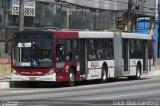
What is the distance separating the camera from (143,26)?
65938 millimetres

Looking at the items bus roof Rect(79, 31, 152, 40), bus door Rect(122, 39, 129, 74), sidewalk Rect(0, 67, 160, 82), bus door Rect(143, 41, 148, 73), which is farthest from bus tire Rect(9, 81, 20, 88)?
bus door Rect(143, 41, 148, 73)

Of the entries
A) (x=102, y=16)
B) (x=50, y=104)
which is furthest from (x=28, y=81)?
(x=102, y=16)

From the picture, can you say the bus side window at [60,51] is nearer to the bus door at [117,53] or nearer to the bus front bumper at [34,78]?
the bus front bumper at [34,78]

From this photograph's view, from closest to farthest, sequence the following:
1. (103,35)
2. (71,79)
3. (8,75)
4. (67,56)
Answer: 1. (67,56)
2. (71,79)
3. (103,35)
4. (8,75)

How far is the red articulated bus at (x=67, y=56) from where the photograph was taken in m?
28.3

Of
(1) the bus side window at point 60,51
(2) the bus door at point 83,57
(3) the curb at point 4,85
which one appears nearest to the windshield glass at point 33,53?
(1) the bus side window at point 60,51

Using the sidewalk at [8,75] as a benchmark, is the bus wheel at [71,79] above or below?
above

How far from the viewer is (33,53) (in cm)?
2841

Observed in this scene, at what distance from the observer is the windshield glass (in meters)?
28.2

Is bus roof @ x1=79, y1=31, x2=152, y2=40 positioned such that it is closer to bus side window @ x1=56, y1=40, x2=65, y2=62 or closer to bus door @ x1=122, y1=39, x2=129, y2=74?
bus door @ x1=122, y1=39, x2=129, y2=74

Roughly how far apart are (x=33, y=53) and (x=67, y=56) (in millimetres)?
1767

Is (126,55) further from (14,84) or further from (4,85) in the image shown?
(4,85)

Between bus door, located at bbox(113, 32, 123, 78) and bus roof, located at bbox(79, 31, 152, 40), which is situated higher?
bus roof, located at bbox(79, 31, 152, 40)

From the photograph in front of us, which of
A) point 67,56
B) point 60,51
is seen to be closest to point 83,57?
point 67,56
